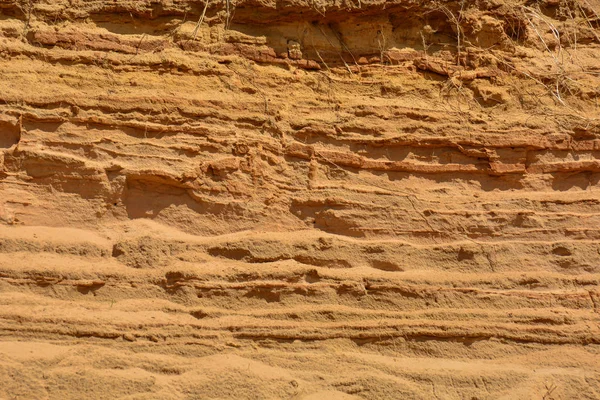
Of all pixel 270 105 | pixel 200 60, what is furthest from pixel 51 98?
pixel 270 105

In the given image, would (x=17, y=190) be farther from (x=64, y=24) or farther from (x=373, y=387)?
(x=373, y=387)

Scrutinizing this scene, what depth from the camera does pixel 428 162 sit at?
3912mm

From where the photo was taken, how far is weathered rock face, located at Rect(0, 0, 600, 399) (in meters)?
3.30

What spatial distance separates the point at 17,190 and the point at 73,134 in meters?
0.40

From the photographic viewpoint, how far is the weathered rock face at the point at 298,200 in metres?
3.30

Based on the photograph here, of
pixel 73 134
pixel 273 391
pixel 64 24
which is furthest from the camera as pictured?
pixel 64 24

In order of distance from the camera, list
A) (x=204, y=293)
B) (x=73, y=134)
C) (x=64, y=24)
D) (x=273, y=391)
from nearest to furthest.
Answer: (x=273, y=391) → (x=204, y=293) → (x=73, y=134) → (x=64, y=24)

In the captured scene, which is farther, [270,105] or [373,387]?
[270,105]

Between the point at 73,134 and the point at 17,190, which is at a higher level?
the point at 73,134

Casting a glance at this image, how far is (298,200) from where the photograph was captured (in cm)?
374

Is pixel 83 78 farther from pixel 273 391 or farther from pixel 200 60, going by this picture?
pixel 273 391

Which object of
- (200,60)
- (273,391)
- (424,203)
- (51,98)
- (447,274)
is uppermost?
(200,60)

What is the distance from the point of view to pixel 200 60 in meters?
3.99

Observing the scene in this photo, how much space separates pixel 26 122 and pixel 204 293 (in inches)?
51.1
